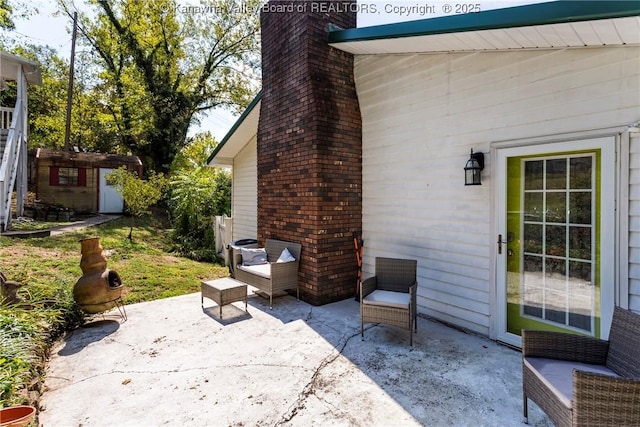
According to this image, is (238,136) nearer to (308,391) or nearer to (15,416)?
(308,391)

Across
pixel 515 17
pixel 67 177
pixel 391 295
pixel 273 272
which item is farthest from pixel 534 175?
pixel 67 177

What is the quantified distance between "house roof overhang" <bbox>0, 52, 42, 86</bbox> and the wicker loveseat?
31.2 ft

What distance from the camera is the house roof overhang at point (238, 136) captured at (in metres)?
7.26

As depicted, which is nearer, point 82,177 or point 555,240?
point 555,240

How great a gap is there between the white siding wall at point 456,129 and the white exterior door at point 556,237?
7.2 inches

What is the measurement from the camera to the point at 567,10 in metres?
2.70

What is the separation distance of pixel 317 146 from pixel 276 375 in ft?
11.5

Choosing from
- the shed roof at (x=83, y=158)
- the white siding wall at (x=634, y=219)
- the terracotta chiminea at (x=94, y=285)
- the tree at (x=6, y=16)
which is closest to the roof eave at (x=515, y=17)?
the white siding wall at (x=634, y=219)

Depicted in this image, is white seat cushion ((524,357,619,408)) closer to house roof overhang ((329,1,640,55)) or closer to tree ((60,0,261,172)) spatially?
house roof overhang ((329,1,640,55))

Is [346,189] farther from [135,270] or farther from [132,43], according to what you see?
[132,43]

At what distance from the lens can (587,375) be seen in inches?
73.3

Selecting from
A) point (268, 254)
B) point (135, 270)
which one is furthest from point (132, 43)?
point (268, 254)

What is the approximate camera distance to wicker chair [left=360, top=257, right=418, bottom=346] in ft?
12.9

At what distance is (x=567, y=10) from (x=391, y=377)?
3.60 metres
